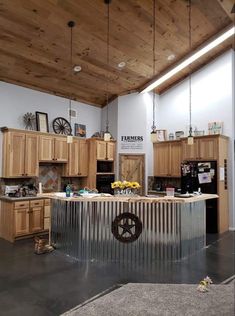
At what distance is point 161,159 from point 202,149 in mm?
1423

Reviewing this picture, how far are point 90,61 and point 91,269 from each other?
4397 mm

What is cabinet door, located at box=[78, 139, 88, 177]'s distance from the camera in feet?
23.5

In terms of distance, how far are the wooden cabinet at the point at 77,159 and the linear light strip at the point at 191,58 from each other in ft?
7.92

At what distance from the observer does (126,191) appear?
462cm

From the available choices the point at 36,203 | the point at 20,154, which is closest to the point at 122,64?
the point at 20,154

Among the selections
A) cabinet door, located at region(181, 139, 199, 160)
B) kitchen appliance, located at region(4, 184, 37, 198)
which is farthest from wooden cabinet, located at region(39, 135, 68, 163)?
cabinet door, located at region(181, 139, 199, 160)

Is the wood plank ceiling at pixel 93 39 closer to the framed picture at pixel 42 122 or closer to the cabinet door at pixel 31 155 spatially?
the framed picture at pixel 42 122

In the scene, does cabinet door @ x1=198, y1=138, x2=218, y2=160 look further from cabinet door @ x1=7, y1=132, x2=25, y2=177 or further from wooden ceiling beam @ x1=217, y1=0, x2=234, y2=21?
cabinet door @ x1=7, y1=132, x2=25, y2=177

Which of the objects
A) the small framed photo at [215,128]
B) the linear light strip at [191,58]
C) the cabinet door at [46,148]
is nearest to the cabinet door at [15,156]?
the cabinet door at [46,148]

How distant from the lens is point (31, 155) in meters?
6.06

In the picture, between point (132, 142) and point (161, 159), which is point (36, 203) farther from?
point (161, 159)

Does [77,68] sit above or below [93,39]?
below

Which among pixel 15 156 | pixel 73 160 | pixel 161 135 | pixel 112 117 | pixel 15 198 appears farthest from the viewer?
pixel 112 117

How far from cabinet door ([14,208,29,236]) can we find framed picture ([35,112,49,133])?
204 centimetres
